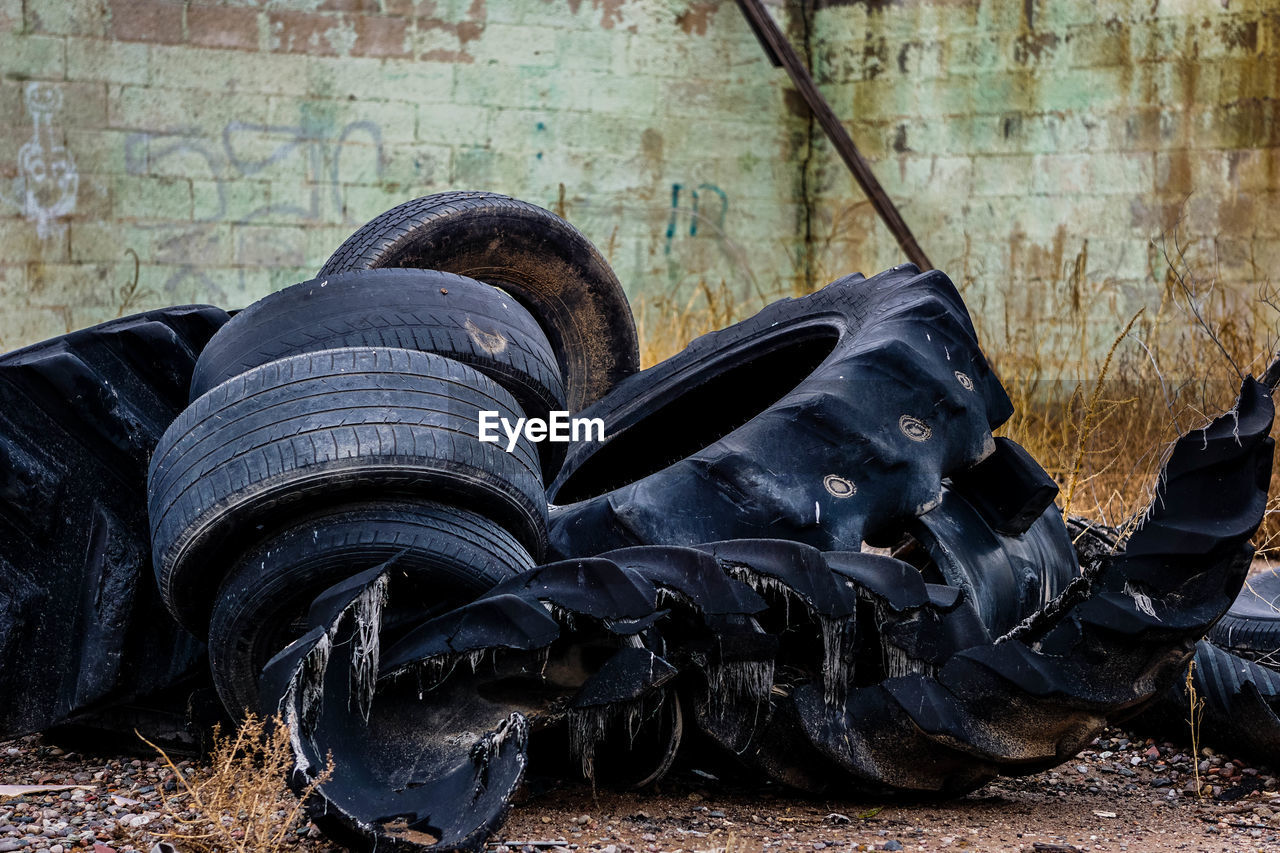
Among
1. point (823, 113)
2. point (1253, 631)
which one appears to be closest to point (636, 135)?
point (823, 113)

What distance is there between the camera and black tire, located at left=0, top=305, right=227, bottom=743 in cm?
248

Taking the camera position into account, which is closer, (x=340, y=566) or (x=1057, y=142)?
(x=340, y=566)

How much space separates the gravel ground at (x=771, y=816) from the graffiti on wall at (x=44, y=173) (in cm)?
605

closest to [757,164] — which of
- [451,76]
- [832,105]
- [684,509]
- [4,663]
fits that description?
[832,105]

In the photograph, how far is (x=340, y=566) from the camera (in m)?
2.12

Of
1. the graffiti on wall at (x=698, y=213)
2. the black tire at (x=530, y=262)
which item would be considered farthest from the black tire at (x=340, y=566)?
the graffiti on wall at (x=698, y=213)

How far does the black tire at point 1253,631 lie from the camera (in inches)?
129

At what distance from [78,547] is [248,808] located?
90 cm

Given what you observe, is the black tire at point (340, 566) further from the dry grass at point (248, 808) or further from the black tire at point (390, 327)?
the black tire at point (390, 327)

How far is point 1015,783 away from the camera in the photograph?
8.56 ft

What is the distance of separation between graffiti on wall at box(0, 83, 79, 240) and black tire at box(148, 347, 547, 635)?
6431mm

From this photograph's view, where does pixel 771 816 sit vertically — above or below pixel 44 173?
below

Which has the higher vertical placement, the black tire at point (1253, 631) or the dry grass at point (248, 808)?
the dry grass at point (248, 808)

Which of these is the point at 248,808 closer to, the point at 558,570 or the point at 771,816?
the point at 558,570
